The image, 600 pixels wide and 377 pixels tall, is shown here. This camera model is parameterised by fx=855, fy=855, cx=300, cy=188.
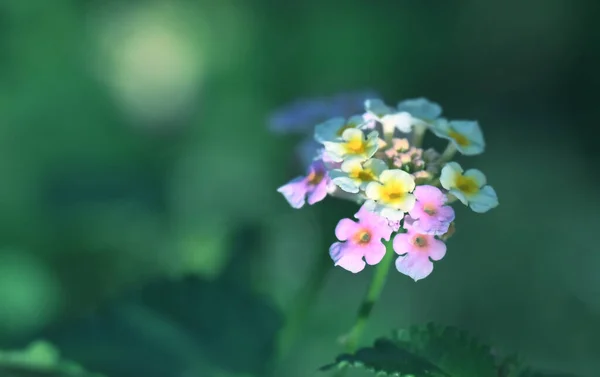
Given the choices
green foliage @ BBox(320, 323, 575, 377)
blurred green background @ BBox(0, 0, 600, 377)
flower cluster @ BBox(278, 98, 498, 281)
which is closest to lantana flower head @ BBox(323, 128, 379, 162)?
flower cluster @ BBox(278, 98, 498, 281)

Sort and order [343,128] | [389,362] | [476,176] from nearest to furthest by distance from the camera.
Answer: [389,362]
[476,176]
[343,128]

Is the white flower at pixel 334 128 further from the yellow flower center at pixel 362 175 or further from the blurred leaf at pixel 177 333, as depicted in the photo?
the blurred leaf at pixel 177 333

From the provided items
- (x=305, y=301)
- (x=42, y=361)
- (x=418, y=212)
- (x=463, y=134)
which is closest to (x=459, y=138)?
(x=463, y=134)

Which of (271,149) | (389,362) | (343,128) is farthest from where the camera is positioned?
(271,149)

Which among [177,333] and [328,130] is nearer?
[328,130]

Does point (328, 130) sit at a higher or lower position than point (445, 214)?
higher

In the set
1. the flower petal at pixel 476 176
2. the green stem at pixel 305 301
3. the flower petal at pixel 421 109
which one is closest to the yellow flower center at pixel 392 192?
the flower petal at pixel 476 176

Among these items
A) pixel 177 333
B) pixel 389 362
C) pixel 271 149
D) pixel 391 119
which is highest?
pixel 271 149

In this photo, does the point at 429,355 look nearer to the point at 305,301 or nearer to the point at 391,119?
the point at 391,119
